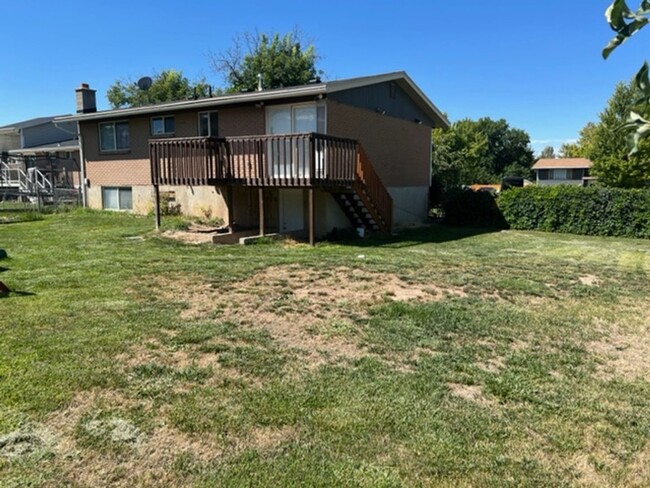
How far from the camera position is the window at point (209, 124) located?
15259mm

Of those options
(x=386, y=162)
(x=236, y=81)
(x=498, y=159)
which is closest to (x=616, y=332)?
(x=386, y=162)

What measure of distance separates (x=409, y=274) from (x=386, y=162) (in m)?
9.49

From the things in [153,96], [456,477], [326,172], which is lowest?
[456,477]

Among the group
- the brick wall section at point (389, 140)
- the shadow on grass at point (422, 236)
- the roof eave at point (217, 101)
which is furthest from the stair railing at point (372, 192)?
the roof eave at point (217, 101)

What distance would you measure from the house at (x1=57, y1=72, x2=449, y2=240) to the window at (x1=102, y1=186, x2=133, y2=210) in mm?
40

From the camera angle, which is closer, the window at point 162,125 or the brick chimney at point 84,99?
the window at point 162,125

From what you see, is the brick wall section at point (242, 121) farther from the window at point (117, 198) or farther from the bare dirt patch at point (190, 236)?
the window at point (117, 198)

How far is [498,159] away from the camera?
67688 mm

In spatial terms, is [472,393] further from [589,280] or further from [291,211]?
[291,211]

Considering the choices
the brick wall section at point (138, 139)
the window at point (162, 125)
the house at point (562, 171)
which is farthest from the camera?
the house at point (562, 171)

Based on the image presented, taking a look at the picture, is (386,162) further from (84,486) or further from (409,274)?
(84,486)

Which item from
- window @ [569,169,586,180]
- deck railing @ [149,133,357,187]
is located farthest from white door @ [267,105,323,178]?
window @ [569,169,586,180]

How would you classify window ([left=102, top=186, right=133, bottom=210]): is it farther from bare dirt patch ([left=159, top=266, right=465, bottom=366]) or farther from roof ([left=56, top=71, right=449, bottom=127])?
bare dirt patch ([left=159, top=266, right=465, bottom=366])

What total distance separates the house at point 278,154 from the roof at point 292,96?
42mm
